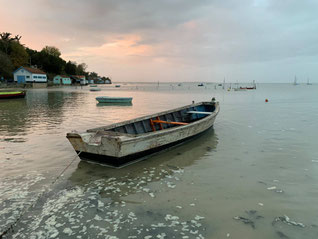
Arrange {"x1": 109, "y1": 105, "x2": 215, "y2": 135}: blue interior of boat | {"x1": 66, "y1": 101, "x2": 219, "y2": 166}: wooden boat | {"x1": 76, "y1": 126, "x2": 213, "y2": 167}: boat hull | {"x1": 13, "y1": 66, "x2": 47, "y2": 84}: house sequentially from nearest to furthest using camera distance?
{"x1": 66, "y1": 101, "x2": 219, "y2": 166}: wooden boat → {"x1": 76, "y1": 126, "x2": 213, "y2": 167}: boat hull → {"x1": 109, "y1": 105, "x2": 215, "y2": 135}: blue interior of boat → {"x1": 13, "y1": 66, "x2": 47, "y2": 84}: house

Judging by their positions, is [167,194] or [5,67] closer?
[167,194]

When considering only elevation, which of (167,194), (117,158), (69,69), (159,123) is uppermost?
(69,69)

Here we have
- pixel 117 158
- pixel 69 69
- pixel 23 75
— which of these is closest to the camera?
pixel 117 158

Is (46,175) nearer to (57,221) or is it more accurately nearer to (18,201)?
(18,201)

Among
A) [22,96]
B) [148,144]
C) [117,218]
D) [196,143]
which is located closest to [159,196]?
[117,218]

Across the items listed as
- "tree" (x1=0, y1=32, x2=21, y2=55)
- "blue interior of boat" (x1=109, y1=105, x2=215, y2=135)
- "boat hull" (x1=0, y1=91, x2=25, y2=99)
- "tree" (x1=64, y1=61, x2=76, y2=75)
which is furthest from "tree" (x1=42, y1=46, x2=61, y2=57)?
"blue interior of boat" (x1=109, y1=105, x2=215, y2=135)

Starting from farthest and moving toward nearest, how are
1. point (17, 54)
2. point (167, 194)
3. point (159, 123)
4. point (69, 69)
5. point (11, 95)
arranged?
1. point (69, 69)
2. point (17, 54)
3. point (11, 95)
4. point (159, 123)
5. point (167, 194)

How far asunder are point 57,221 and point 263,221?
4.68 meters

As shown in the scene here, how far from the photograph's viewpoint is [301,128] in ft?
49.4

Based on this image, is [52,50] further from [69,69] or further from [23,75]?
[23,75]

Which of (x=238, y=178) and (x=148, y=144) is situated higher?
(x=148, y=144)

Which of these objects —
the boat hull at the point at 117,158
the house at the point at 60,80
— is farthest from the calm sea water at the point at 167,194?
the house at the point at 60,80

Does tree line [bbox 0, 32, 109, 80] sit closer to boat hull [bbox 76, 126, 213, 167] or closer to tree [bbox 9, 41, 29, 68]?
tree [bbox 9, 41, 29, 68]

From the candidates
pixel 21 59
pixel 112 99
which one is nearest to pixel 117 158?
pixel 112 99
